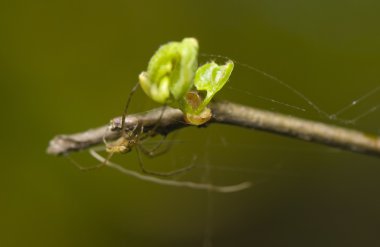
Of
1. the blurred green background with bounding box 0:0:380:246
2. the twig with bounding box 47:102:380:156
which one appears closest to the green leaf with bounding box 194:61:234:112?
the twig with bounding box 47:102:380:156

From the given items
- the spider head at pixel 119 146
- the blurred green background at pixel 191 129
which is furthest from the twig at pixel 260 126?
the blurred green background at pixel 191 129

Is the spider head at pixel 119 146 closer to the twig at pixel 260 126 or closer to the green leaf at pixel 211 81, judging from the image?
the twig at pixel 260 126

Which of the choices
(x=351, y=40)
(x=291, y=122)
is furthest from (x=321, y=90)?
(x=291, y=122)

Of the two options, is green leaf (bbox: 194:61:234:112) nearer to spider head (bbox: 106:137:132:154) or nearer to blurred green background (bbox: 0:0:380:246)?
spider head (bbox: 106:137:132:154)

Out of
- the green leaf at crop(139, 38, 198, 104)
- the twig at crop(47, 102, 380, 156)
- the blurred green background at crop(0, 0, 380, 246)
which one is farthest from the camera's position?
the blurred green background at crop(0, 0, 380, 246)

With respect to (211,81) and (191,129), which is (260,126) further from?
(191,129)
